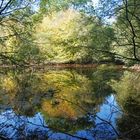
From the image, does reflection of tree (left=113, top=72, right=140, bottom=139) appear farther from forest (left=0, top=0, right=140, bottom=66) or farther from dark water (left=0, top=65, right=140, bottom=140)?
forest (left=0, top=0, right=140, bottom=66)

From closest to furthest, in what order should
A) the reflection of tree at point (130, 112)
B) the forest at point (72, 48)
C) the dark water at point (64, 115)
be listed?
the forest at point (72, 48), the reflection of tree at point (130, 112), the dark water at point (64, 115)

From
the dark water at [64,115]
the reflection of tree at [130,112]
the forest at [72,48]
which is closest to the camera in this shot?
the forest at [72,48]

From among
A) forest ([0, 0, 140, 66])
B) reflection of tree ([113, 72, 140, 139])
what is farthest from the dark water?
forest ([0, 0, 140, 66])

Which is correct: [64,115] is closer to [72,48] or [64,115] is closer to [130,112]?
[130,112]

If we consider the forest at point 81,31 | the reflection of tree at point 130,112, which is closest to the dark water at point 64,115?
the reflection of tree at point 130,112

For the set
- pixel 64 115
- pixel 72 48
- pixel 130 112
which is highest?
pixel 130 112

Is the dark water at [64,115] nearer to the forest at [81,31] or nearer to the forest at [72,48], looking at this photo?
the forest at [72,48]

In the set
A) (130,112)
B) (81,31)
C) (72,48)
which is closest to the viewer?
(72,48)

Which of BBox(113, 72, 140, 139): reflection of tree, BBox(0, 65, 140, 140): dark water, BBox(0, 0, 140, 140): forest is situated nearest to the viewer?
BBox(0, 0, 140, 140): forest

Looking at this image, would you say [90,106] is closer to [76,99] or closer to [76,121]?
[76,99]

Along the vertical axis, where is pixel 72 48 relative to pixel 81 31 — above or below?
below

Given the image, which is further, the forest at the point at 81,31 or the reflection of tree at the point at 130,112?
the reflection of tree at the point at 130,112

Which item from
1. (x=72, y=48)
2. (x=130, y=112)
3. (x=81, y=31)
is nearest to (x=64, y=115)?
(x=130, y=112)

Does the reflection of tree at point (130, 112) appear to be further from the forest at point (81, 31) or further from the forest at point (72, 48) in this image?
the forest at point (81, 31)
